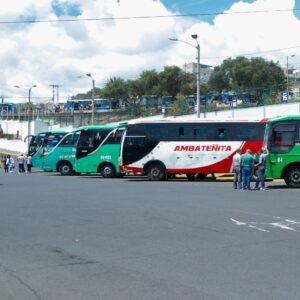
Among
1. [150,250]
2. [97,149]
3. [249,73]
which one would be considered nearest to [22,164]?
[97,149]

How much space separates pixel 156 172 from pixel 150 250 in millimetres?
19909

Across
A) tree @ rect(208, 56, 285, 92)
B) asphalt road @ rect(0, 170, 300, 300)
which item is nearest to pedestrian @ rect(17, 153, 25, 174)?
asphalt road @ rect(0, 170, 300, 300)

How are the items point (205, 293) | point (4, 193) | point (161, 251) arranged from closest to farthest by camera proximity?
point (205, 293) < point (161, 251) < point (4, 193)

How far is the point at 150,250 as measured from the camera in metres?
9.62

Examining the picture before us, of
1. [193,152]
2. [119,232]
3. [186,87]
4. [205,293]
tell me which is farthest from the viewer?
[186,87]

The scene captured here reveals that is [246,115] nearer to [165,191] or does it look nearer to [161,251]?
[165,191]

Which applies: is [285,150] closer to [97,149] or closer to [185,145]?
[185,145]

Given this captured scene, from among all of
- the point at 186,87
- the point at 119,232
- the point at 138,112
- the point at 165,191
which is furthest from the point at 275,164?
the point at 186,87

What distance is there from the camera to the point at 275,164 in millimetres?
23781

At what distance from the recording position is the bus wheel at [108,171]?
32531 mm

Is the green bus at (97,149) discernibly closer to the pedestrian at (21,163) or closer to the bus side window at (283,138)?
the pedestrian at (21,163)

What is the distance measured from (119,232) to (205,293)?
506 cm

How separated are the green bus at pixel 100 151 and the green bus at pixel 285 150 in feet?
34.0

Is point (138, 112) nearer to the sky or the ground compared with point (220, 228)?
nearer to the sky
